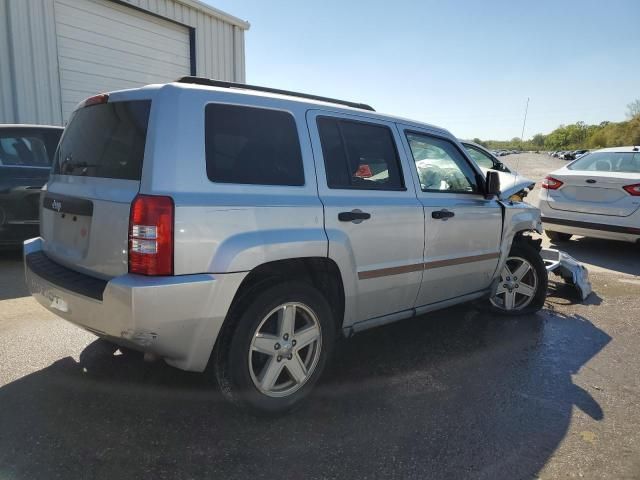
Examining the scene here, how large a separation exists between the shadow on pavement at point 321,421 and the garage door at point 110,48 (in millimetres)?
7903

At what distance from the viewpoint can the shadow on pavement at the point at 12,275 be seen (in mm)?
4891

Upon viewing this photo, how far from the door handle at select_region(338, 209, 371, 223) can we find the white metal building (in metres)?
8.21

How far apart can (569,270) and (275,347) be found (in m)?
4.02

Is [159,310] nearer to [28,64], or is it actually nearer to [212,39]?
[28,64]

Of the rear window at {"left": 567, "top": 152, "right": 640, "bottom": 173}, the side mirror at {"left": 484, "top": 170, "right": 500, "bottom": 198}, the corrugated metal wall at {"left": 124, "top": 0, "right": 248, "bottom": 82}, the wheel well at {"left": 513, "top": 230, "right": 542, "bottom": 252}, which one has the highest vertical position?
the corrugated metal wall at {"left": 124, "top": 0, "right": 248, "bottom": 82}

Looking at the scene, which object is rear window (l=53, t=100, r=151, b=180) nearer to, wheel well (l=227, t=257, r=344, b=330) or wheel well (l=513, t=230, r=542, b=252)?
wheel well (l=227, t=257, r=344, b=330)

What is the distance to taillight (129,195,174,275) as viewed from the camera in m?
2.32

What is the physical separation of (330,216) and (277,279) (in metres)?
0.50

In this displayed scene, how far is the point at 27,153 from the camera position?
20.0 feet

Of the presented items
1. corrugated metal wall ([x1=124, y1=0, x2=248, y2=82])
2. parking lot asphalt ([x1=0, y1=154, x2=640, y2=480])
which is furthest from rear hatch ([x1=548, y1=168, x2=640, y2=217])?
corrugated metal wall ([x1=124, y1=0, x2=248, y2=82])

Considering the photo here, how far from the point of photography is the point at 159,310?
232cm

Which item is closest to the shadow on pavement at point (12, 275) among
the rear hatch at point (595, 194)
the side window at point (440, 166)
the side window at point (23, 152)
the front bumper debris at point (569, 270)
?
the side window at point (23, 152)

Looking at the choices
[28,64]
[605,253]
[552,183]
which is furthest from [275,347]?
[28,64]

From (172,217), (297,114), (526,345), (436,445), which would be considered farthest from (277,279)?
(526,345)
